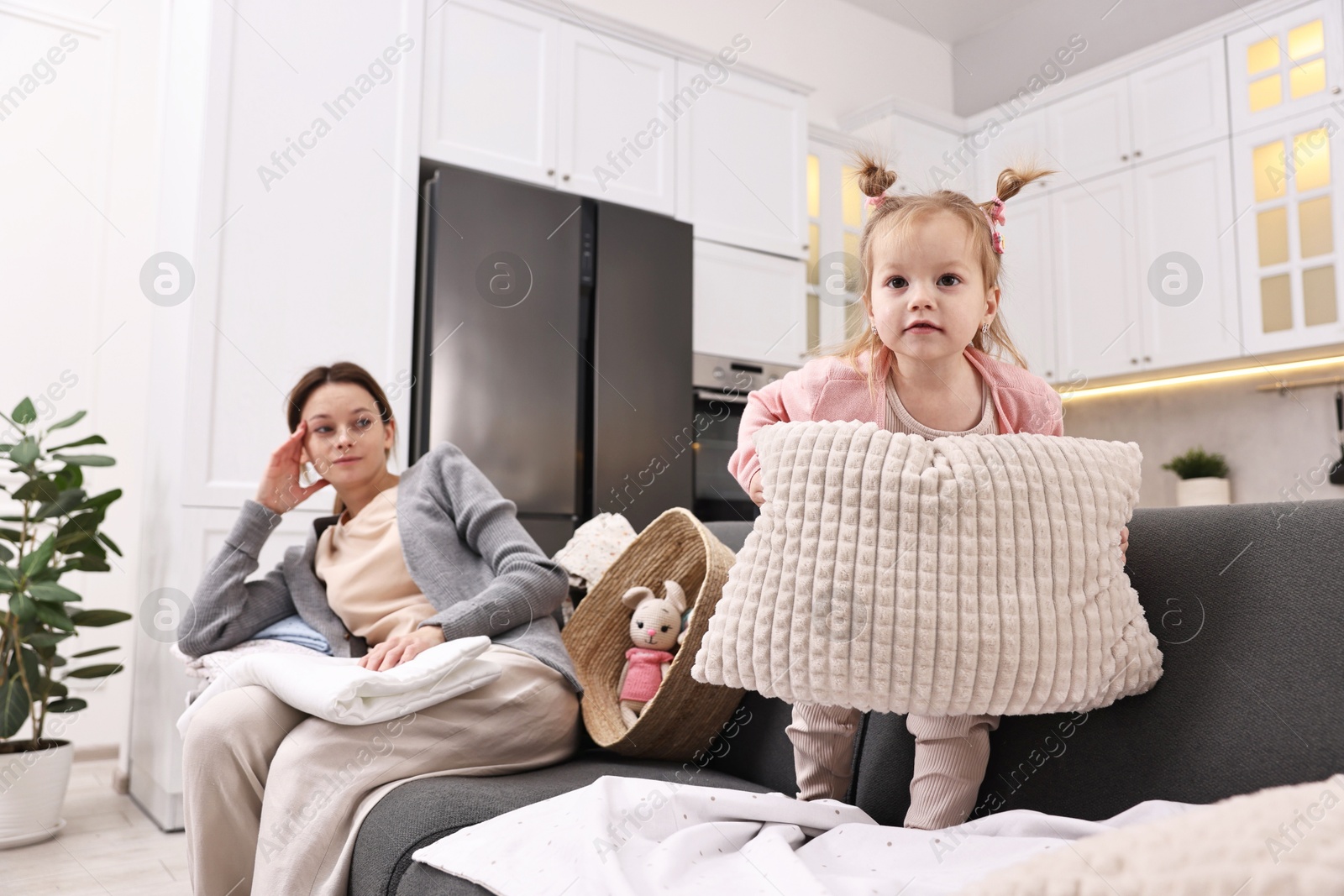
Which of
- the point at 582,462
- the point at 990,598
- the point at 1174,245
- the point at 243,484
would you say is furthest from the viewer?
the point at 1174,245

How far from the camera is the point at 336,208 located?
2.66 meters

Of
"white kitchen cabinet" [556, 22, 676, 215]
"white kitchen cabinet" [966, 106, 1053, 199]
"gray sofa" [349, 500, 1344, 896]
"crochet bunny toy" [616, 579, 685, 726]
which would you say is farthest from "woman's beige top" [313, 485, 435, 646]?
"white kitchen cabinet" [966, 106, 1053, 199]

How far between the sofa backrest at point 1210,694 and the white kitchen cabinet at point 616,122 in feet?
7.84

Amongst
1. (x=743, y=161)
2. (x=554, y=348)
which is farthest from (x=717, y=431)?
(x=743, y=161)

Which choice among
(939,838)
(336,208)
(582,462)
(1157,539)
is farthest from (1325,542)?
(336,208)

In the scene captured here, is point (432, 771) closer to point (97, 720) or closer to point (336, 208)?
point (336, 208)

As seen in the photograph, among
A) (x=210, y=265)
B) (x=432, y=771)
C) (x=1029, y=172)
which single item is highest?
(x=210, y=265)

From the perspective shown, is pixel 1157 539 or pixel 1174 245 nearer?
pixel 1157 539

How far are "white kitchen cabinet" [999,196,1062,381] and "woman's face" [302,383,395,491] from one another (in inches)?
122

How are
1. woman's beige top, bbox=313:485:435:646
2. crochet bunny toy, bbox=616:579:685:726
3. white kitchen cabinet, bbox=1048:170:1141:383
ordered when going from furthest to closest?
white kitchen cabinet, bbox=1048:170:1141:383 < woman's beige top, bbox=313:485:435:646 < crochet bunny toy, bbox=616:579:685:726

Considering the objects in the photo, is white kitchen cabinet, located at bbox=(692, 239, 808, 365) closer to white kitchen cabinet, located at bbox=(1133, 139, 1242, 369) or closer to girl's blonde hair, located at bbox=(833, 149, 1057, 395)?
white kitchen cabinet, located at bbox=(1133, 139, 1242, 369)

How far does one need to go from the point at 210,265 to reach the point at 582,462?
1.18 metres

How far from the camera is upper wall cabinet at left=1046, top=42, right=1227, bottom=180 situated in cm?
370

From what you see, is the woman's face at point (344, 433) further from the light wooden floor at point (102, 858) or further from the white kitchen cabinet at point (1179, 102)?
the white kitchen cabinet at point (1179, 102)
